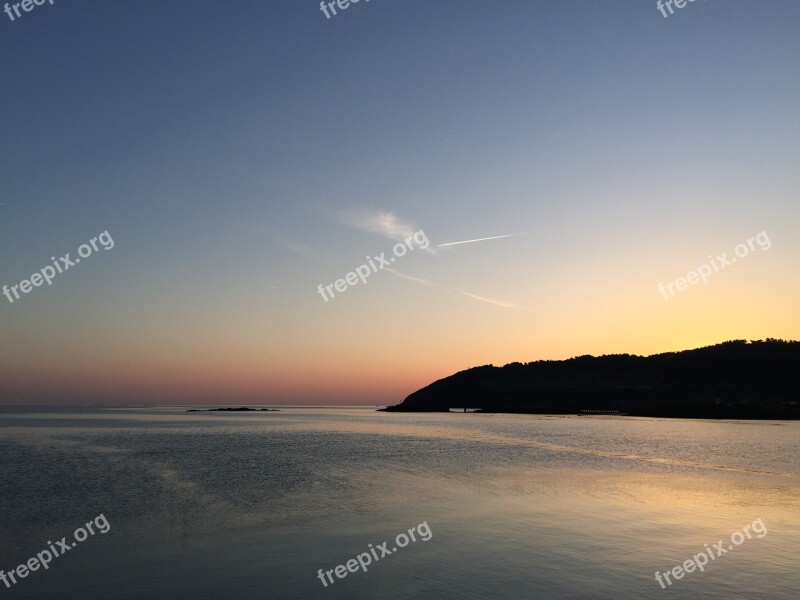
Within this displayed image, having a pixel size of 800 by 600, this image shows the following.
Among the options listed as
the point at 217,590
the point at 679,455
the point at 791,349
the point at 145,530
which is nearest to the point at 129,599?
the point at 217,590

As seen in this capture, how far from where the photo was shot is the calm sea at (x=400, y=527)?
15.2 m

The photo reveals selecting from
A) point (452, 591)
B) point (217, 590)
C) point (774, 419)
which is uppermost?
point (217, 590)

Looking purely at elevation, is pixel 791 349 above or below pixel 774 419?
above

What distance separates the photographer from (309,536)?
2052 centimetres

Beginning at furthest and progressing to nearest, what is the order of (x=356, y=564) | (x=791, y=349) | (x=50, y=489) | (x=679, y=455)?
(x=791, y=349) < (x=679, y=455) < (x=50, y=489) < (x=356, y=564)

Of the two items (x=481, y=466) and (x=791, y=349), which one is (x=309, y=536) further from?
(x=791, y=349)

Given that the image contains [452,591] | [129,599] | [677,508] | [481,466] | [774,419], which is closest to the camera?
[129,599]

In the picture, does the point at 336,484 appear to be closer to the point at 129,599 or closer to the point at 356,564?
the point at 356,564

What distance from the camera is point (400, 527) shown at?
22.1 m

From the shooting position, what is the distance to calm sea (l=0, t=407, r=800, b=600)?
15250mm

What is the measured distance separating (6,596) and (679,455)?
54034 mm

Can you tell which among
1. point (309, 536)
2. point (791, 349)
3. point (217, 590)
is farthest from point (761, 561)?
point (791, 349)

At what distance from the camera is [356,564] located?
681 inches

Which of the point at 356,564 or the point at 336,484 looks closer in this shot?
the point at 356,564
